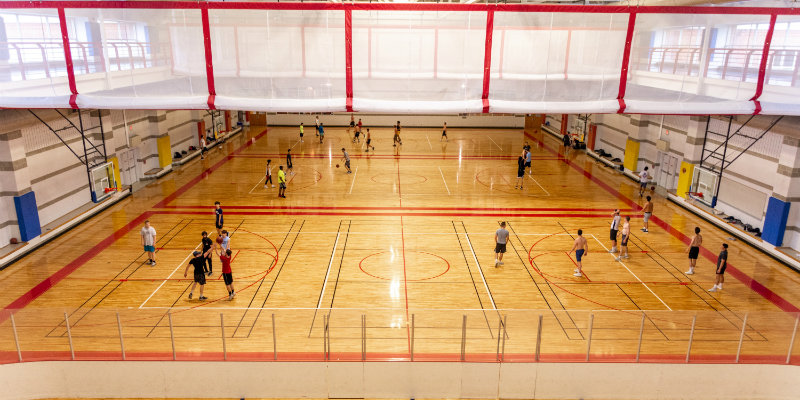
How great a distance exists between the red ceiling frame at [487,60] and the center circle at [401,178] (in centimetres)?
1588

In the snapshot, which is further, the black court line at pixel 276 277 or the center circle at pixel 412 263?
the center circle at pixel 412 263

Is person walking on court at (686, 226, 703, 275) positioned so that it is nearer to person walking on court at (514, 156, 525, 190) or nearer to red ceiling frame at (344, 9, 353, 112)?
person walking on court at (514, 156, 525, 190)

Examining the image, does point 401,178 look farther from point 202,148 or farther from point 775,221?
point 775,221

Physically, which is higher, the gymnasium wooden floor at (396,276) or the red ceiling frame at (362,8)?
the red ceiling frame at (362,8)

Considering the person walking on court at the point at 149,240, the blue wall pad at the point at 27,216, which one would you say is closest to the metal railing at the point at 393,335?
the person walking on court at the point at 149,240

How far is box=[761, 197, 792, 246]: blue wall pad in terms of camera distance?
16234 millimetres

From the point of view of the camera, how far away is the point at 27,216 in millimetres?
16125

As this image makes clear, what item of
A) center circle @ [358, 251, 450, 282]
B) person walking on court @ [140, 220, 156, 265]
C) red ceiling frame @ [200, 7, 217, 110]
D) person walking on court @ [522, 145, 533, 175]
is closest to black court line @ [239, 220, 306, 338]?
center circle @ [358, 251, 450, 282]

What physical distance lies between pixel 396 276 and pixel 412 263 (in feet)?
3.60

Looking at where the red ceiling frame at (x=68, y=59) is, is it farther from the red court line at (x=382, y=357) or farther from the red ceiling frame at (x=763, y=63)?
the red ceiling frame at (x=763, y=63)

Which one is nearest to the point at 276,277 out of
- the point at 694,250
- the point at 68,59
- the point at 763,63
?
the point at 68,59

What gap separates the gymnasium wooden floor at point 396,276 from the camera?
994cm

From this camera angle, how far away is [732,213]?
19250 millimetres

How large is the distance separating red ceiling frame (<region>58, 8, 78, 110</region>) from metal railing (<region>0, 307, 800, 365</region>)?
4.28 metres
